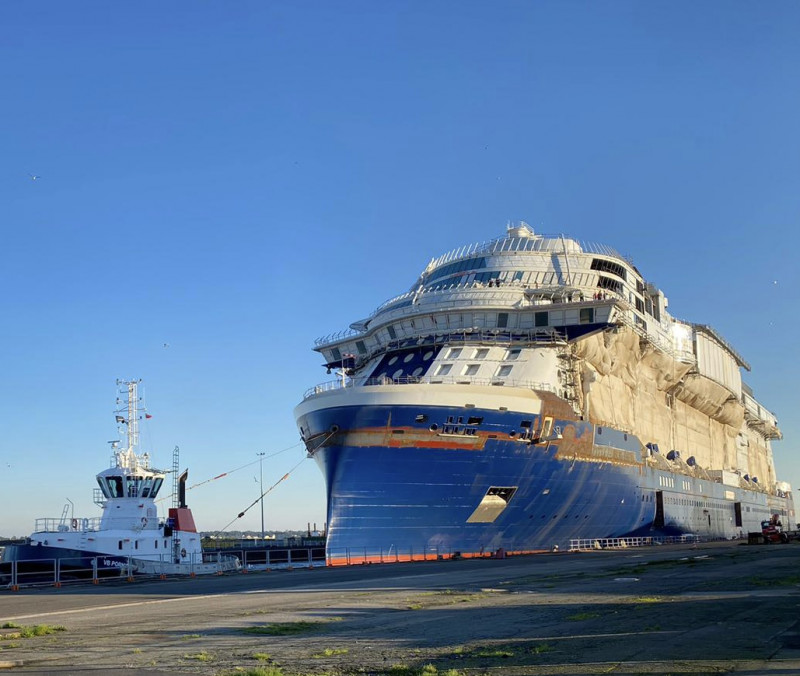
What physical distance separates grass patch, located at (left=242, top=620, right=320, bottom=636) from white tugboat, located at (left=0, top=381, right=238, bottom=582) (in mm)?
25433

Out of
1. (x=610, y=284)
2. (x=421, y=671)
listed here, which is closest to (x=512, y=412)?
(x=610, y=284)

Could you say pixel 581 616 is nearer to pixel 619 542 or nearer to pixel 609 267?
pixel 619 542

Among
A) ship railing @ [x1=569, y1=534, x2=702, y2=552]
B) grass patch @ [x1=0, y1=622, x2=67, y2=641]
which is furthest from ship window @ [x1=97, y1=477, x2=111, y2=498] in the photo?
grass patch @ [x1=0, y1=622, x2=67, y2=641]

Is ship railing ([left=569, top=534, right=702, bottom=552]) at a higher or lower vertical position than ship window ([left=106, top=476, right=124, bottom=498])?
lower

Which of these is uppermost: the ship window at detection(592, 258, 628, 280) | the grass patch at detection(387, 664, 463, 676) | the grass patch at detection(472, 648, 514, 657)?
the ship window at detection(592, 258, 628, 280)

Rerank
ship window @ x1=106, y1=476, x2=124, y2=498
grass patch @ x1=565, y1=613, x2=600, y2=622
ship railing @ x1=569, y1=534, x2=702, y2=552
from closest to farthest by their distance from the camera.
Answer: grass patch @ x1=565, y1=613, x2=600, y2=622 < ship window @ x1=106, y1=476, x2=124, y2=498 < ship railing @ x1=569, y1=534, x2=702, y2=552

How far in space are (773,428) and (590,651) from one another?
11959 centimetres

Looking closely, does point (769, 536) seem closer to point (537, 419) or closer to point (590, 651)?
point (537, 419)

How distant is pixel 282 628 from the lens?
14.6 metres

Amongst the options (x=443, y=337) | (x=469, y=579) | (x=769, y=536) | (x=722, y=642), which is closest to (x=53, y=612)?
(x=469, y=579)

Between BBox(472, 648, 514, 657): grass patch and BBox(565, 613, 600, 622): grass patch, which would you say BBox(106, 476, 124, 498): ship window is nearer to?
BBox(565, 613, 600, 622): grass patch

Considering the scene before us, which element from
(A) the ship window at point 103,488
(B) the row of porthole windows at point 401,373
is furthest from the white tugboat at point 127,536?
(B) the row of porthole windows at point 401,373

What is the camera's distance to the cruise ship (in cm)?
3781

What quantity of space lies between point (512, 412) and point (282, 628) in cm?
→ 2686
